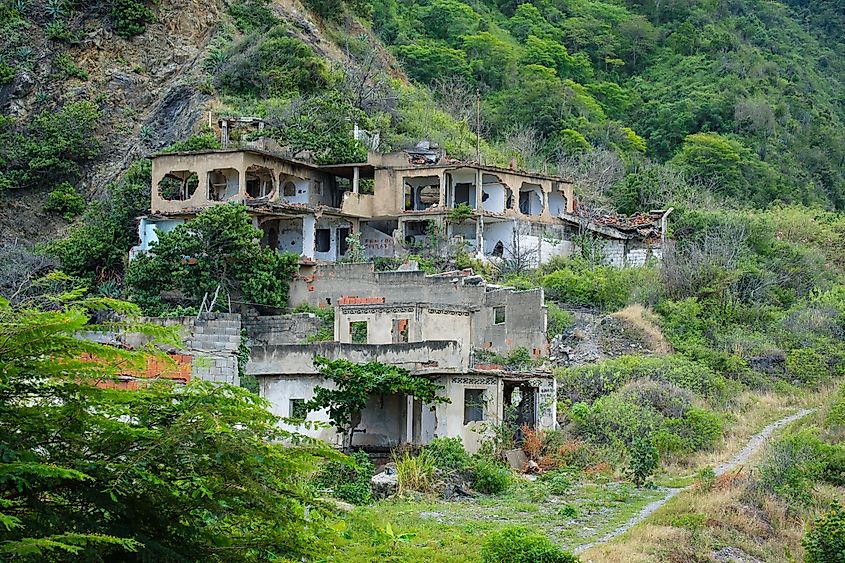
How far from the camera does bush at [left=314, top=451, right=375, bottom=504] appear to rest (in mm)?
22562

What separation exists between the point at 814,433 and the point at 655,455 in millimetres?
3075

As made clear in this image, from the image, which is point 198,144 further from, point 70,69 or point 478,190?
point 70,69

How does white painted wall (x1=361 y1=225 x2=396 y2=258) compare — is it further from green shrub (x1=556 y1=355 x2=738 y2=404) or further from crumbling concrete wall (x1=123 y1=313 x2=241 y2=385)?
crumbling concrete wall (x1=123 y1=313 x2=241 y2=385)

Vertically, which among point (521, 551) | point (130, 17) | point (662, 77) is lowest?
point (521, 551)

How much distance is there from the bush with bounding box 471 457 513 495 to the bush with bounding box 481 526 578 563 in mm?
7885

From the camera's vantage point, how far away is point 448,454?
2506 cm

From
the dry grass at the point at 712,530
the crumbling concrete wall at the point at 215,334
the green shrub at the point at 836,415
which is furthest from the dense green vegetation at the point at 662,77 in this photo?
the dry grass at the point at 712,530

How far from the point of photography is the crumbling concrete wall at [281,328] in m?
35.0

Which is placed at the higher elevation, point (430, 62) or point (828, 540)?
point (430, 62)

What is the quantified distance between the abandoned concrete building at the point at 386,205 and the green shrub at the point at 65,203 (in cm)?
843

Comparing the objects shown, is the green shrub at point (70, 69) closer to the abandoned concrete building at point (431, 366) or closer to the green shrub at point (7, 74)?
the green shrub at point (7, 74)

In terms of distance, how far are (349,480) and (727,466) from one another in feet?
26.2

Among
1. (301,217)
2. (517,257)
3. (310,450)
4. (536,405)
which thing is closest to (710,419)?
(536,405)

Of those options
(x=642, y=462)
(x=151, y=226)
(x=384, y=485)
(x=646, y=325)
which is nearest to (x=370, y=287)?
(x=646, y=325)
